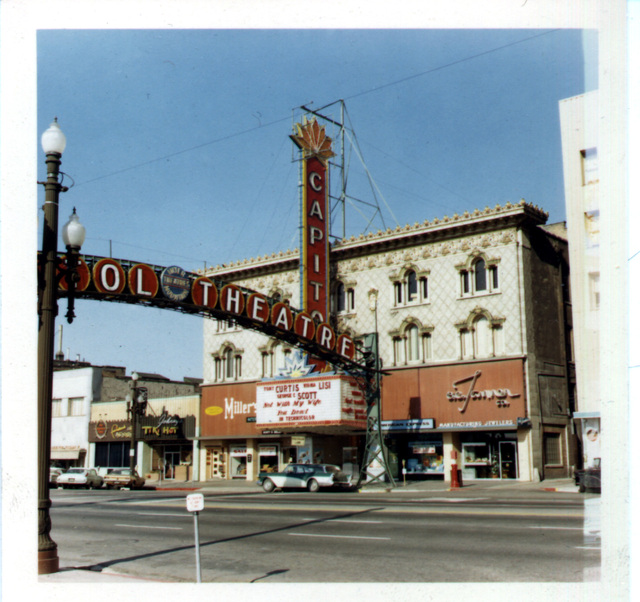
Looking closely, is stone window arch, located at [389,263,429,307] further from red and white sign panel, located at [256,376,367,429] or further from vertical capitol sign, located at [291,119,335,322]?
red and white sign panel, located at [256,376,367,429]

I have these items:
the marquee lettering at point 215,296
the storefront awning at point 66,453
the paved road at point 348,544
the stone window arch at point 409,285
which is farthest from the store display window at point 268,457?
the paved road at point 348,544

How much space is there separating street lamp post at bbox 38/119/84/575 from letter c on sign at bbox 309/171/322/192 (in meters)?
30.5

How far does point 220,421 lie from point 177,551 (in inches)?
1407

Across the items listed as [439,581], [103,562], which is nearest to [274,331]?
[103,562]

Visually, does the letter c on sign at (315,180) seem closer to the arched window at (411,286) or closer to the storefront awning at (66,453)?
the arched window at (411,286)

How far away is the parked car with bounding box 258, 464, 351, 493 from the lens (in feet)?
110

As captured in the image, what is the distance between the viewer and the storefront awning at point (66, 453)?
5828 cm

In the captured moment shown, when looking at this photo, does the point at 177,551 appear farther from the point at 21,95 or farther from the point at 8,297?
the point at 21,95

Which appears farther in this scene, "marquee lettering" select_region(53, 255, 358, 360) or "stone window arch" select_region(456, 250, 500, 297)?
"stone window arch" select_region(456, 250, 500, 297)

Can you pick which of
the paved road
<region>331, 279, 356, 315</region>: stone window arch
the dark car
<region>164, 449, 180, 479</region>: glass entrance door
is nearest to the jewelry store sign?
<region>331, 279, 356, 315</region>: stone window arch

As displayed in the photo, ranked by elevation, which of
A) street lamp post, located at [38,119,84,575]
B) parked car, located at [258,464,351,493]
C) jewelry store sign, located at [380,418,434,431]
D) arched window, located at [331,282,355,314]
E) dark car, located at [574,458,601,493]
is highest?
arched window, located at [331,282,355,314]

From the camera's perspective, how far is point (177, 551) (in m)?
13.9

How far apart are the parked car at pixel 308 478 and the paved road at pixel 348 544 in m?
11.4
